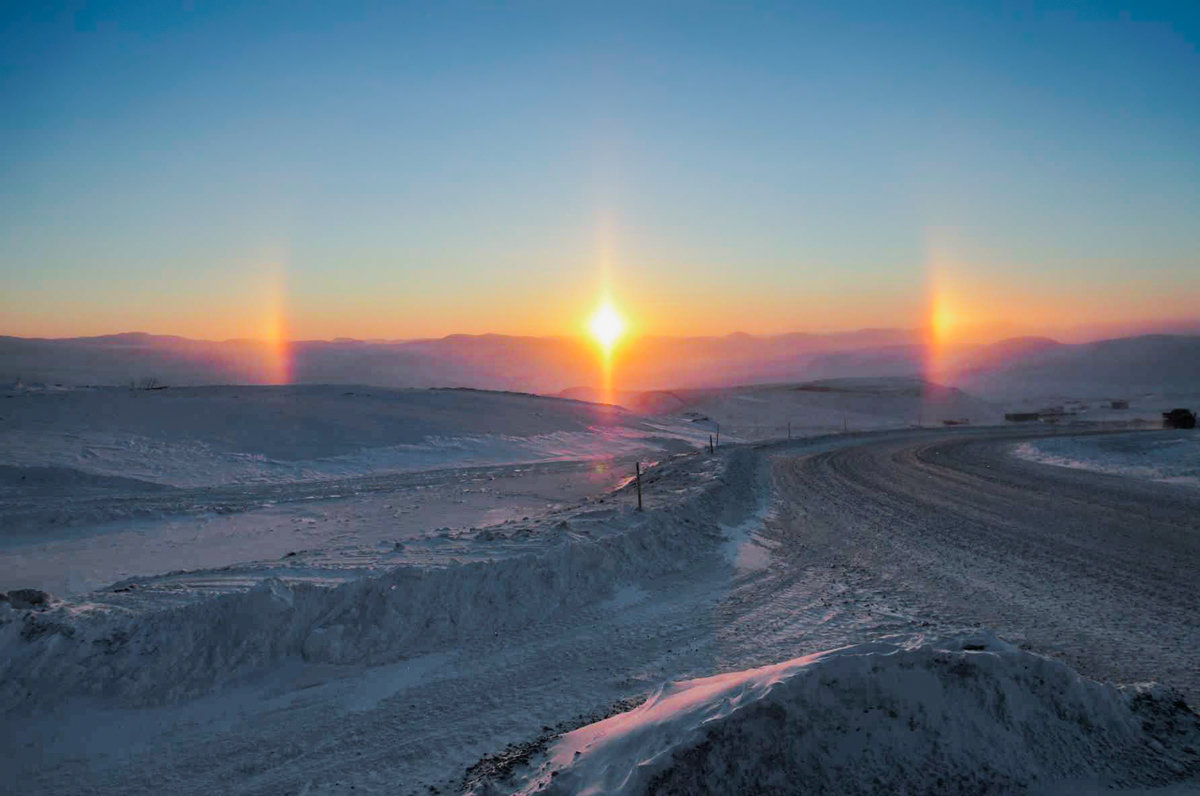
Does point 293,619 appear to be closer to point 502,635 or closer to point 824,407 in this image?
point 502,635

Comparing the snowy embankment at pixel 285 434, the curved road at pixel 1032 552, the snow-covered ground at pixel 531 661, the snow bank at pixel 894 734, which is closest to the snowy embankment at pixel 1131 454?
the curved road at pixel 1032 552

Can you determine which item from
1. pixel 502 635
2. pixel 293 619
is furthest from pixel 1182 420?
pixel 293 619

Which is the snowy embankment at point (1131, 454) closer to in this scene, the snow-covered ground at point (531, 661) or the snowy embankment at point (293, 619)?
the snow-covered ground at point (531, 661)

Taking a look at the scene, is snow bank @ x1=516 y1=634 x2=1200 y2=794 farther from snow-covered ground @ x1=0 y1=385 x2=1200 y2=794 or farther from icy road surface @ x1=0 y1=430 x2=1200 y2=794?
icy road surface @ x1=0 y1=430 x2=1200 y2=794

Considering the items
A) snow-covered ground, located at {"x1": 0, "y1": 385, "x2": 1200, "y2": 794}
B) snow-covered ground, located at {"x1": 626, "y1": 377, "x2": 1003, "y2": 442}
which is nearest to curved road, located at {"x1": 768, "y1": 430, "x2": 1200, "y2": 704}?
snow-covered ground, located at {"x1": 0, "y1": 385, "x2": 1200, "y2": 794}

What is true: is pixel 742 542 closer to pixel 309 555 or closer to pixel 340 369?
pixel 309 555

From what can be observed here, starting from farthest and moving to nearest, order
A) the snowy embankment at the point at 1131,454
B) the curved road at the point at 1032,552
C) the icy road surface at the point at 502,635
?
1. the snowy embankment at the point at 1131,454
2. the curved road at the point at 1032,552
3. the icy road surface at the point at 502,635
